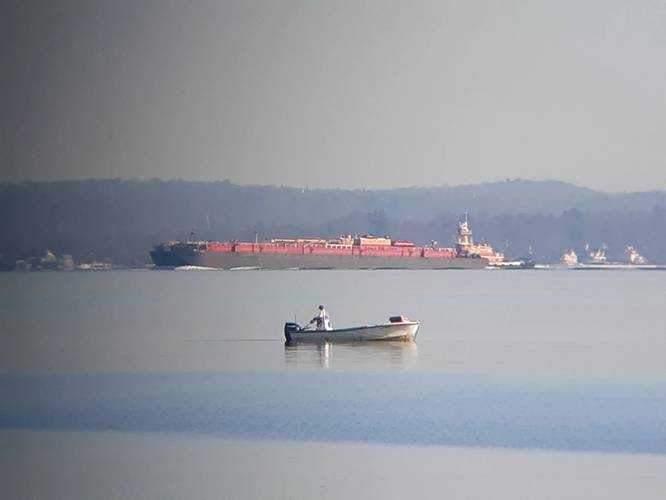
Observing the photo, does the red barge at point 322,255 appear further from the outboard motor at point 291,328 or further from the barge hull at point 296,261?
the outboard motor at point 291,328

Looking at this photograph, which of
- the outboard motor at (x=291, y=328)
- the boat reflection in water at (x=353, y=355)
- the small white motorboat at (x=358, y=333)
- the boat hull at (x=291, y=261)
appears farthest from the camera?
the boat hull at (x=291, y=261)

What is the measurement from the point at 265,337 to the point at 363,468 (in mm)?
16735

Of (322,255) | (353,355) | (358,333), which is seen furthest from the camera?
(322,255)

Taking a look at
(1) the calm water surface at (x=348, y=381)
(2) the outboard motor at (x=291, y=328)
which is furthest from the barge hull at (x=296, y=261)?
(2) the outboard motor at (x=291, y=328)

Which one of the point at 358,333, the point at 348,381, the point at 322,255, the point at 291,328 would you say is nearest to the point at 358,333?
the point at 358,333

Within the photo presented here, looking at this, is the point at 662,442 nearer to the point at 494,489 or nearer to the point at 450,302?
the point at 494,489

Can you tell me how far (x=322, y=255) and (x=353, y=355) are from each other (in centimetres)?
7354

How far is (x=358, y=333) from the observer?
2483 centimetres

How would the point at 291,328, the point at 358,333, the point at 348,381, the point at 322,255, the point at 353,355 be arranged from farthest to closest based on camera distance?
the point at 322,255
the point at 291,328
the point at 358,333
the point at 353,355
the point at 348,381

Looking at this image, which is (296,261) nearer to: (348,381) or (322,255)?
(322,255)

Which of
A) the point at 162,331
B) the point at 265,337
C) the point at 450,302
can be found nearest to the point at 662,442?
the point at 265,337

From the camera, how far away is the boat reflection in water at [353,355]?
22141mm

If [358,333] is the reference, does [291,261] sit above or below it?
below

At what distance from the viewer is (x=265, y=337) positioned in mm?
29250
